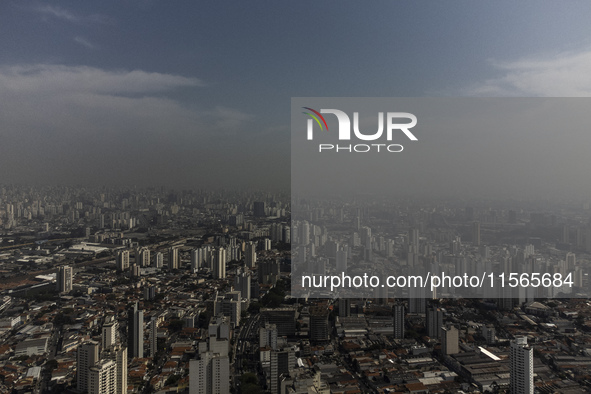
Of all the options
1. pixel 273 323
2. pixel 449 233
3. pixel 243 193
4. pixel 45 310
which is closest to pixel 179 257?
pixel 243 193

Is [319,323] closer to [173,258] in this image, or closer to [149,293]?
[149,293]

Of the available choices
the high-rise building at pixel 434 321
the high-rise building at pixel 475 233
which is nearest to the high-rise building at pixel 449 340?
the high-rise building at pixel 434 321

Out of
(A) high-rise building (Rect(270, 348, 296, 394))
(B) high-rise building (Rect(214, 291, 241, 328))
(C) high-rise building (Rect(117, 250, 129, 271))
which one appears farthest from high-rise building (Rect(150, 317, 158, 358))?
(C) high-rise building (Rect(117, 250, 129, 271))

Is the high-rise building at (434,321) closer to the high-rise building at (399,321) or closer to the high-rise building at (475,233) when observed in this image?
the high-rise building at (399,321)

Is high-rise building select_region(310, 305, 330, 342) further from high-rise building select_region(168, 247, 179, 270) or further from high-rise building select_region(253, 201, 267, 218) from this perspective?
high-rise building select_region(168, 247, 179, 270)

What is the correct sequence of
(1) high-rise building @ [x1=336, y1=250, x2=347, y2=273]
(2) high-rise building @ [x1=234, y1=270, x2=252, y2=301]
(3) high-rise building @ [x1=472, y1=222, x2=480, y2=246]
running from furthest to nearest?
(2) high-rise building @ [x1=234, y1=270, x2=252, y2=301] → (3) high-rise building @ [x1=472, y1=222, x2=480, y2=246] → (1) high-rise building @ [x1=336, y1=250, x2=347, y2=273]

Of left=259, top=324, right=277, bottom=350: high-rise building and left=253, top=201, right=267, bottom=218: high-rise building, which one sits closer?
left=259, top=324, right=277, bottom=350: high-rise building
